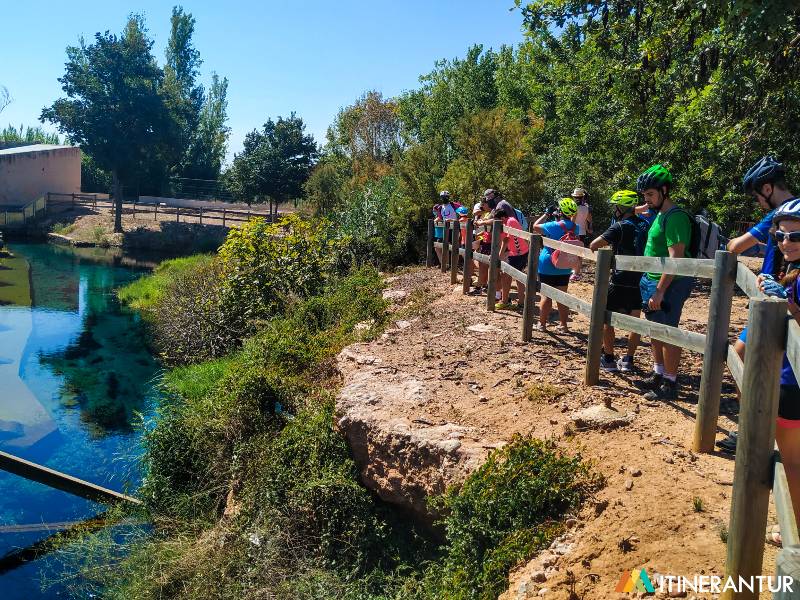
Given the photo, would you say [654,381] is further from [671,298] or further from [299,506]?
[299,506]

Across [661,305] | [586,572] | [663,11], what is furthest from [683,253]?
[663,11]

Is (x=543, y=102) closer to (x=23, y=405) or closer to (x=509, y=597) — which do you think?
(x=23, y=405)

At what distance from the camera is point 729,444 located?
4.43 meters

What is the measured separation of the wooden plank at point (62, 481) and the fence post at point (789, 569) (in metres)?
8.94

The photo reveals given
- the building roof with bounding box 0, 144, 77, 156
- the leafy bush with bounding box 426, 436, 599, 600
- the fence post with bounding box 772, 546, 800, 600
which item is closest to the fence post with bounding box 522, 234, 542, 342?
the leafy bush with bounding box 426, 436, 599, 600

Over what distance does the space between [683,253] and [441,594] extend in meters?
2.97

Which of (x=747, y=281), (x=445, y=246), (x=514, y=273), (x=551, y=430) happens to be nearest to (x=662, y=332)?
(x=551, y=430)

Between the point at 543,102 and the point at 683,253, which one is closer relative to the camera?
the point at 683,253

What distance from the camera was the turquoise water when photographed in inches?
390

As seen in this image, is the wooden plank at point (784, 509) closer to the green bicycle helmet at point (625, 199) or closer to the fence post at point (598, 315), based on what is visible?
the fence post at point (598, 315)

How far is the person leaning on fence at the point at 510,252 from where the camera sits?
29.7 ft

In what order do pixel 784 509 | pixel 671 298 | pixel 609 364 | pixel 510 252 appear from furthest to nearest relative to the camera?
pixel 510 252 → pixel 609 364 → pixel 671 298 → pixel 784 509

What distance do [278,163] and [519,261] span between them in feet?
114

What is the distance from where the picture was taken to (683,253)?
17.3ft
